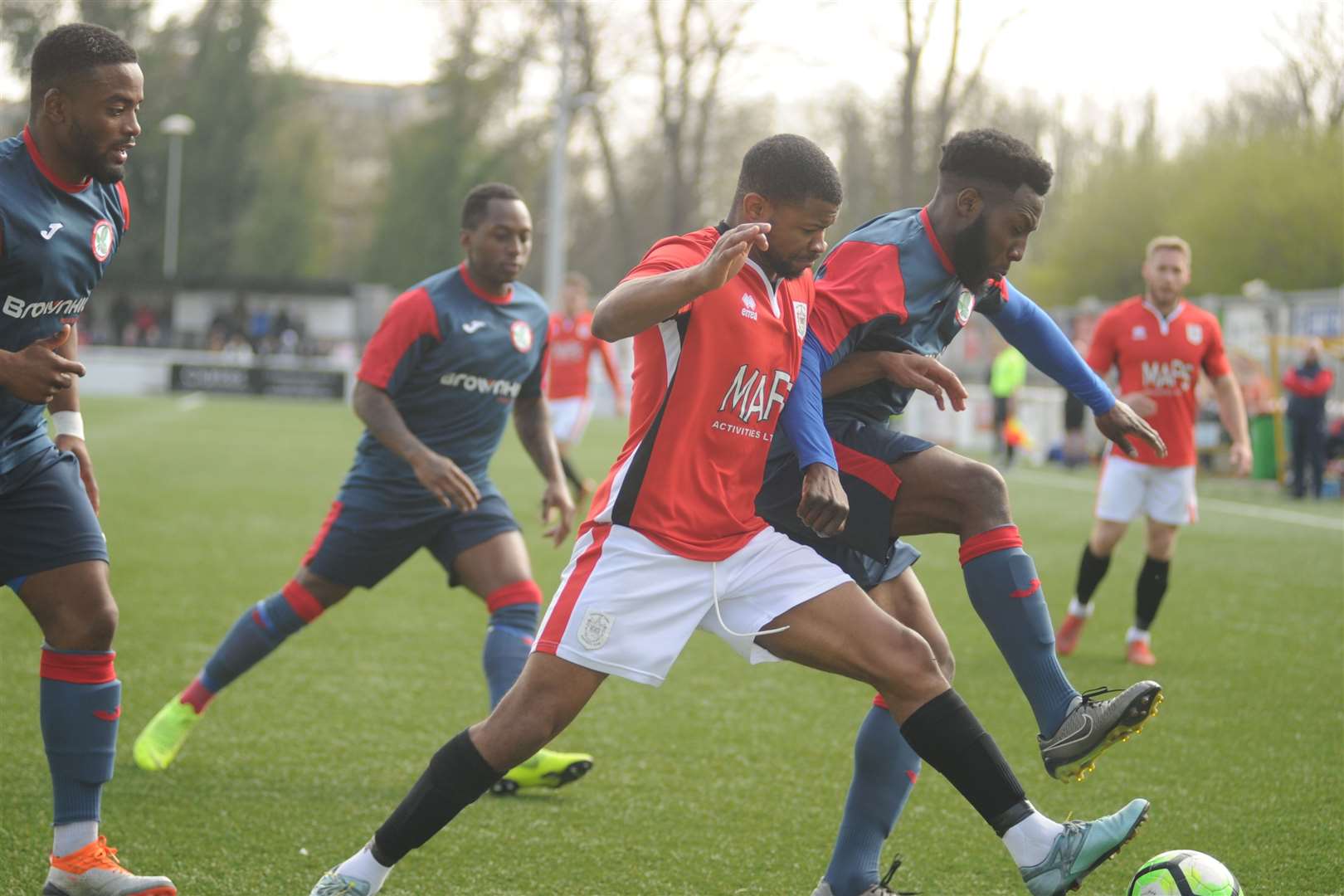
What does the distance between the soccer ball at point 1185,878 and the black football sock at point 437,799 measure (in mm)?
1650

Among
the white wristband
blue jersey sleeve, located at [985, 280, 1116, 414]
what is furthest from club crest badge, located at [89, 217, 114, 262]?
blue jersey sleeve, located at [985, 280, 1116, 414]

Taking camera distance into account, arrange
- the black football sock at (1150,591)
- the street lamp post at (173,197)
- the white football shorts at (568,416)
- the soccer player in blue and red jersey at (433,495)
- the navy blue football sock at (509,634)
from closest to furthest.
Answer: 1. the navy blue football sock at (509,634)
2. the soccer player in blue and red jersey at (433,495)
3. the black football sock at (1150,591)
4. the white football shorts at (568,416)
5. the street lamp post at (173,197)

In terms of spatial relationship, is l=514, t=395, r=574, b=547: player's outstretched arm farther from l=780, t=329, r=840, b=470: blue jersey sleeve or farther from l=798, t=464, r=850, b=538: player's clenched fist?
l=798, t=464, r=850, b=538: player's clenched fist

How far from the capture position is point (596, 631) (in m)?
3.48

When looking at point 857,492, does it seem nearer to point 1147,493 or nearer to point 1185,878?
point 1185,878

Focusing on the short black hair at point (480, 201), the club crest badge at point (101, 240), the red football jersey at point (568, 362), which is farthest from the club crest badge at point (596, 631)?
the red football jersey at point (568, 362)

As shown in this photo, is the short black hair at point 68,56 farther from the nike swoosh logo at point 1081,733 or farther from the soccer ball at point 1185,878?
the soccer ball at point 1185,878

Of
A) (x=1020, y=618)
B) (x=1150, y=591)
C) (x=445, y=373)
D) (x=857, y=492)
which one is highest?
(x=445, y=373)

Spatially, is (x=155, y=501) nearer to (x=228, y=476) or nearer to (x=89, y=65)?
(x=228, y=476)

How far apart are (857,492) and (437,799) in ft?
4.44

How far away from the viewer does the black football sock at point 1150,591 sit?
26.0ft

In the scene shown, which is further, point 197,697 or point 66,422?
point 197,697

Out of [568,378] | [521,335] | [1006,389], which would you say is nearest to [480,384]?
[521,335]

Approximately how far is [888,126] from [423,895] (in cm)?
3036
